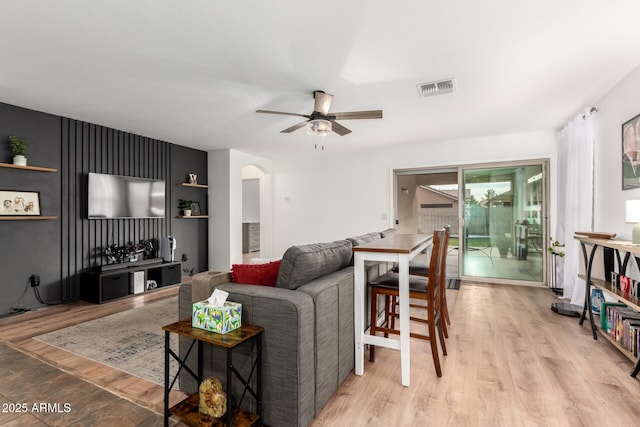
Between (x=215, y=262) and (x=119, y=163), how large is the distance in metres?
Result: 2.38

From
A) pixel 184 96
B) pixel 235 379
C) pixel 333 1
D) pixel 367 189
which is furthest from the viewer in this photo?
pixel 367 189

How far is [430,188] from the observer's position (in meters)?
9.19

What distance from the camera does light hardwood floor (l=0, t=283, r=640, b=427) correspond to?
174 centimetres

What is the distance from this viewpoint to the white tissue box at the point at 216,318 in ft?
4.86

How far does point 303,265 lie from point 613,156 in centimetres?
335

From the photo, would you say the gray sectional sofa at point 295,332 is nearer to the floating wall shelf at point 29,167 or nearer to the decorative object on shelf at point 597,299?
the decorative object on shelf at point 597,299

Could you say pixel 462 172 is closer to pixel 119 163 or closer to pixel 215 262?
pixel 215 262

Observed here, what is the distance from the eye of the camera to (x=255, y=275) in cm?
189

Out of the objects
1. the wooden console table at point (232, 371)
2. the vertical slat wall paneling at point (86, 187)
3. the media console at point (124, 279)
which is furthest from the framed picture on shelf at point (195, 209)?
the wooden console table at point (232, 371)

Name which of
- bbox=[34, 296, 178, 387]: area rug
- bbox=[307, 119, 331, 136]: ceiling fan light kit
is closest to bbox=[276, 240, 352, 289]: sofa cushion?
bbox=[34, 296, 178, 387]: area rug

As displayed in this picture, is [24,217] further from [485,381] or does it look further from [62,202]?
[485,381]

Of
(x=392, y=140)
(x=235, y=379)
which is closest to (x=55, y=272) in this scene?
(x=235, y=379)

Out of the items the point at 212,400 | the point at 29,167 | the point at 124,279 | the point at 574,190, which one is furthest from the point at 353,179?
the point at 212,400

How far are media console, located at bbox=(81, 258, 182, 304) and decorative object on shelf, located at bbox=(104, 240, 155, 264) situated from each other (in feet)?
0.45
